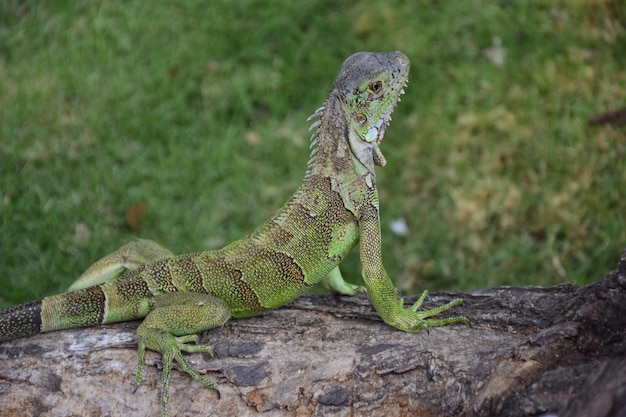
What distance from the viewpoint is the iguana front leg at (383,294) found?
309cm

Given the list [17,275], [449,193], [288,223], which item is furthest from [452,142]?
[17,275]

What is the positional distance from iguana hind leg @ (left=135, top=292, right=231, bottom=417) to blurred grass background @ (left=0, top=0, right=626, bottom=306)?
1.70m

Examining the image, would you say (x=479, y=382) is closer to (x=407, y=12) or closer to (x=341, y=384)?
(x=341, y=384)

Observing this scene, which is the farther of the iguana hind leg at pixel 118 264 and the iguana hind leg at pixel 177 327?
the iguana hind leg at pixel 118 264

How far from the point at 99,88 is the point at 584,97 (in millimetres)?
3834

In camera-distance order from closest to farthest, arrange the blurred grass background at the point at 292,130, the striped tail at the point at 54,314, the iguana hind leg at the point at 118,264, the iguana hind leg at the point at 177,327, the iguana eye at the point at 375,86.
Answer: the iguana hind leg at the point at 177,327 → the striped tail at the point at 54,314 → the iguana eye at the point at 375,86 → the iguana hind leg at the point at 118,264 → the blurred grass background at the point at 292,130

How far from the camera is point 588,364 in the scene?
2.45m

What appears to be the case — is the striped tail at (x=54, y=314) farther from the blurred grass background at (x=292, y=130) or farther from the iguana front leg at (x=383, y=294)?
the blurred grass background at (x=292, y=130)

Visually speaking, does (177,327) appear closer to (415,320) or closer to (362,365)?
(362,365)

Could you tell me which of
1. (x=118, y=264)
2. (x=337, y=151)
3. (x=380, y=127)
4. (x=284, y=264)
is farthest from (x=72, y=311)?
(x=380, y=127)

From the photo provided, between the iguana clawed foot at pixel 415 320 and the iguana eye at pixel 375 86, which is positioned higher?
Result: the iguana eye at pixel 375 86

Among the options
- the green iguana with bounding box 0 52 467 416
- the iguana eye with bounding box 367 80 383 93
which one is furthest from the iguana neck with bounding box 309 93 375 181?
the iguana eye with bounding box 367 80 383 93

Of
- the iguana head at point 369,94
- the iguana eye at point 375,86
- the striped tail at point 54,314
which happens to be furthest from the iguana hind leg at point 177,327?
the iguana eye at point 375,86

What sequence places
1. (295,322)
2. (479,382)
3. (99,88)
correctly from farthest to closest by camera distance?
(99,88), (295,322), (479,382)
